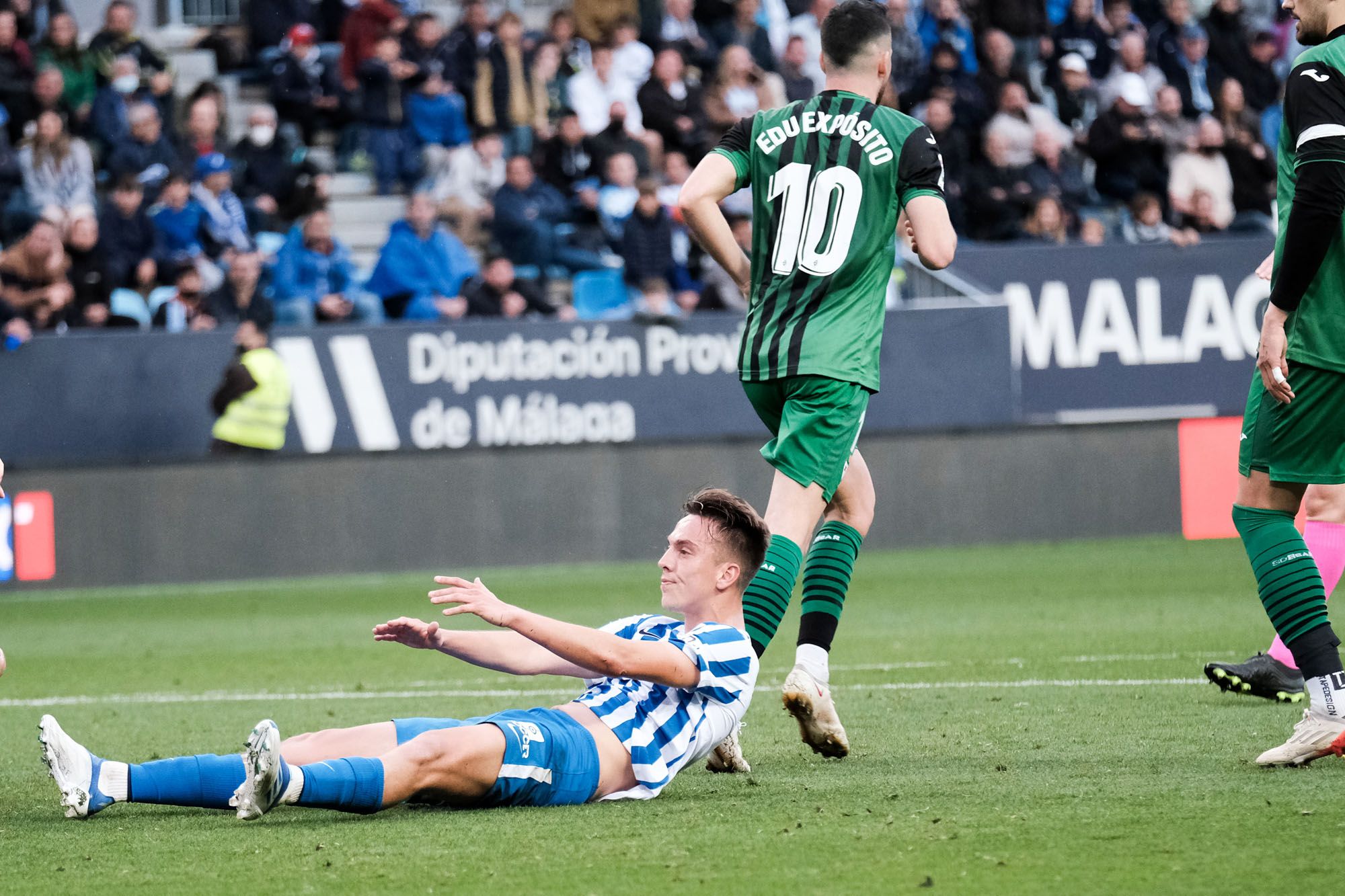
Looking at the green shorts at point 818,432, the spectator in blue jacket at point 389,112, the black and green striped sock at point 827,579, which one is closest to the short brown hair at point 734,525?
the green shorts at point 818,432

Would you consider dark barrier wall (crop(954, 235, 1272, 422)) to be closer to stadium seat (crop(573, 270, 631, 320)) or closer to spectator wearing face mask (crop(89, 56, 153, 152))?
stadium seat (crop(573, 270, 631, 320))

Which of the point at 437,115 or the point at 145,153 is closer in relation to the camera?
the point at 145,153

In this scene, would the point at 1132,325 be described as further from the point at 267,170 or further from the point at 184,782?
the point at 184,782

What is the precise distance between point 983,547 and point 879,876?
37.7 feet

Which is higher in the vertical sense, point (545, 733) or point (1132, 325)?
point (1132, 325)

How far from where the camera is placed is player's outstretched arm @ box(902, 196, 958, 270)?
205 inches

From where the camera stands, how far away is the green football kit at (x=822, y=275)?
528 centimetres

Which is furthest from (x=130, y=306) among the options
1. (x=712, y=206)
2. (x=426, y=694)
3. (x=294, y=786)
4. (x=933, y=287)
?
(x=294, y=786)

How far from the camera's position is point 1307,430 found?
4703mm

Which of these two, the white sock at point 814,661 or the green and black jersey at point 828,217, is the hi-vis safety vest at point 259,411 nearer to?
the green and black jersey at point 828,217

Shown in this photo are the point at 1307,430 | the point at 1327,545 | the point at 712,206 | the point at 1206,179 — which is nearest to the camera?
the point at 1307,430

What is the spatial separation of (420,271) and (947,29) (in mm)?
6108

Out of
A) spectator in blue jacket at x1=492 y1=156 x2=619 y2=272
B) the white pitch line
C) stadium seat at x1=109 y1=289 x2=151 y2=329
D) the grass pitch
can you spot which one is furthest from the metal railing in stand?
the white pitch line

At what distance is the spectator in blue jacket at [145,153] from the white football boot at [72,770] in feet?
39.9
